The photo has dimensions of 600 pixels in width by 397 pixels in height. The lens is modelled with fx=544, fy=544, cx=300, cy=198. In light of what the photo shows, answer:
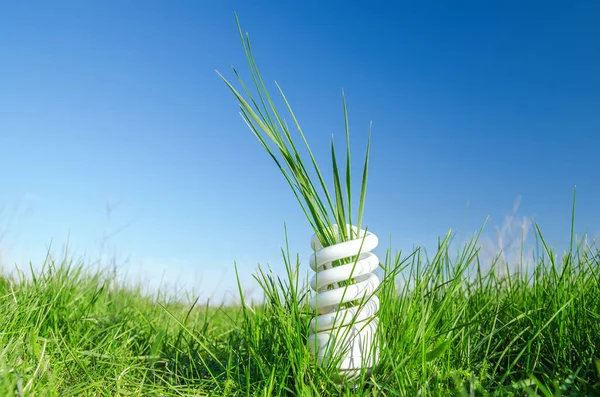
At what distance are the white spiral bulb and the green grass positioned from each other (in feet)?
0.15

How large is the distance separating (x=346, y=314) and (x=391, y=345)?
190 millimetres

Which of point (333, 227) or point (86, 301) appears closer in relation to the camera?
point (333, 227)

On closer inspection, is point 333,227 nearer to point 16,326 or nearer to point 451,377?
point 451,377

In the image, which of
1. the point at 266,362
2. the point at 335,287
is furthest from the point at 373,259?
the point at 266,362

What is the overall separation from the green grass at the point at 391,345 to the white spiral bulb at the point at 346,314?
5cm

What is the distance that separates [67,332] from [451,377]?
1.75m

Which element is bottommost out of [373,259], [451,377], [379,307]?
[451,377]

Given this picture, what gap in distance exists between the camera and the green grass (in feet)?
5.80

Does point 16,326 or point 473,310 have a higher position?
point 473,310

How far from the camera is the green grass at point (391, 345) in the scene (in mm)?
1768

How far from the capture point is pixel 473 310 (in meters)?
2.46

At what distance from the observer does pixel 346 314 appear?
5.79 feet

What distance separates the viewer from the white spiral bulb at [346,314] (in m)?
1.76

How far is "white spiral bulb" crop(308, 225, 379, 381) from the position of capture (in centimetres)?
176
